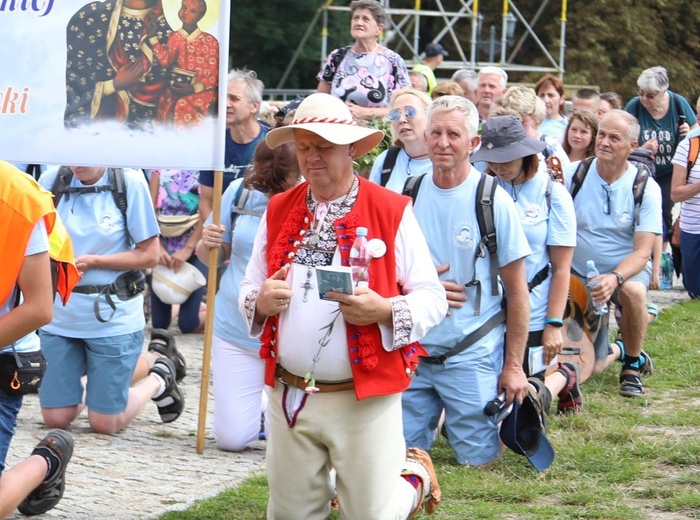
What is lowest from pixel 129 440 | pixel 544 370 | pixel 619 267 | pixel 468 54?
pixel 129 440

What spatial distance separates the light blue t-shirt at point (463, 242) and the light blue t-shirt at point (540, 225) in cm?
75

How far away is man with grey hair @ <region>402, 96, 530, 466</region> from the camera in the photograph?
633 cm

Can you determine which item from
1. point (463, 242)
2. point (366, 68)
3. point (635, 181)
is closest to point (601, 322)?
point (635, 181)

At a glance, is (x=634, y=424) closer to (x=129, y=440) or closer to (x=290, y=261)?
(x=129, y=440)

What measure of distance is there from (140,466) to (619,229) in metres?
3.85

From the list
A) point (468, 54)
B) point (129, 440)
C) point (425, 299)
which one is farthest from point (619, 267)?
point (468, 54)

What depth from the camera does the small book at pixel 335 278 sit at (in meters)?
4.55

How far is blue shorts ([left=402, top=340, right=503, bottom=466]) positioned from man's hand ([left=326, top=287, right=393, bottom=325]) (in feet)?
6.34

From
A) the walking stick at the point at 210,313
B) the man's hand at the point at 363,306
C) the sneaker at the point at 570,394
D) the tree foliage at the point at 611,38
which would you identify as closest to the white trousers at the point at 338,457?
the man's hand at the point at 363,306

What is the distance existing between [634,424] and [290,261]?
3619 millimetres

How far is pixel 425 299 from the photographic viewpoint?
4801mm

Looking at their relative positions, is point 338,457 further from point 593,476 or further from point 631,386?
point 631,386

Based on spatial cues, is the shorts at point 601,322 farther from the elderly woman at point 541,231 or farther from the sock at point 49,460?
the sock at point 49,460

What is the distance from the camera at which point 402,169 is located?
750 centimetres
